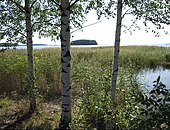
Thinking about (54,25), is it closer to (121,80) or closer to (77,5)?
(77,5)

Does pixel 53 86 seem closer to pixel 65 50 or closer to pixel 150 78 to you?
pixel 65 50

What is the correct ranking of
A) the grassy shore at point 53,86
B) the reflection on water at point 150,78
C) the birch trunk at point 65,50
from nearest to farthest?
the birch trunk at point 65,50 < the grassy shore at point 53,86 < the reflection on water at point 150,78

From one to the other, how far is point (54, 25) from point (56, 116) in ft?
8.14

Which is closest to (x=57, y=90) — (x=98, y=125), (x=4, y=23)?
(x=4, y=23)

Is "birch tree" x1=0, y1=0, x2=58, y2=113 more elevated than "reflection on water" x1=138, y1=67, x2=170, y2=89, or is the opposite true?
"birch tree" x1=0, y1=0, x2=58, y2=113

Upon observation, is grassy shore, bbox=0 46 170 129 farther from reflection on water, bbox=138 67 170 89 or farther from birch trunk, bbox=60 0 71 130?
reflection on water, bbox=138 67 170 89

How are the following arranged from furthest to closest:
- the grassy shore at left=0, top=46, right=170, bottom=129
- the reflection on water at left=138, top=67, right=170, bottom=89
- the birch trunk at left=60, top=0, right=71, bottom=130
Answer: the reflection on water at left=138, top=67, right=170, bottom=89 < the grassy shore at left=0, top=46, right=170, bottom=129 < the birch trunk at left=60, top=0, right=71, bottom=130

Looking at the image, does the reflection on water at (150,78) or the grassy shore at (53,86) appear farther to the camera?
the reflection on water at (150,78)

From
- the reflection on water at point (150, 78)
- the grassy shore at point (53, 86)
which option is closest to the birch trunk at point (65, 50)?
the grassy shore at point (53, 86)

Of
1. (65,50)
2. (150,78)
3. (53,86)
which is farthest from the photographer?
(150,78)

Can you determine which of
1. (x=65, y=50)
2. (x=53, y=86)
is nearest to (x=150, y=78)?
(x=53, y=86)

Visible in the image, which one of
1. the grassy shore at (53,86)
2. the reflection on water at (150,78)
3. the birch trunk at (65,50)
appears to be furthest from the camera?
the reflection on water at (150,78)

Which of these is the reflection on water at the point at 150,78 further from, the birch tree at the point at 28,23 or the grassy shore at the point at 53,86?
the birch tree at the point at 28,23

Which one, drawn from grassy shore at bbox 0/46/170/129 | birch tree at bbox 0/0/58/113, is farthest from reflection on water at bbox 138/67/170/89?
birch tree at bbox 0/0/58/113
